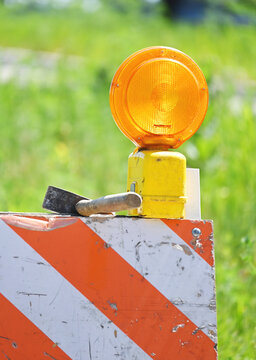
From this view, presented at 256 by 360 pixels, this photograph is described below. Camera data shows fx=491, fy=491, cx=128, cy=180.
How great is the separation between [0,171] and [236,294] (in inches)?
102

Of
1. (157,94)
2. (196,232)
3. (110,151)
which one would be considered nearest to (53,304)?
(196,232)

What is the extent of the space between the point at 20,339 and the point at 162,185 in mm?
673

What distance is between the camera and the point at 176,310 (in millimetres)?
1605

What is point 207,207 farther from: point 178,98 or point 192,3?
point 192,3

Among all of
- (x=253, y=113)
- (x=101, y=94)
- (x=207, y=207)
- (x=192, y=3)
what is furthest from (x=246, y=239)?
(x=192, y=3)

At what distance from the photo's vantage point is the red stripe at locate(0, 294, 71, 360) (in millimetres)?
1529

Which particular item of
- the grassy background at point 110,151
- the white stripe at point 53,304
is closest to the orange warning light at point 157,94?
the white stripe at point 53,304

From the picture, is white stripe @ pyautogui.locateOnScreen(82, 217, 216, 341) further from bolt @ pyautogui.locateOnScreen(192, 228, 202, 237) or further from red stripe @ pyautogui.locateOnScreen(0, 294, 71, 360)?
red stripe @ pyautogui.locateOnScreen(0, 294, 71, 360)

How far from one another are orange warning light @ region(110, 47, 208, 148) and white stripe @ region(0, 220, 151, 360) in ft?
1.88

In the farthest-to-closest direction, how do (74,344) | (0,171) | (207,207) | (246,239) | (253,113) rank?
1. (253,113)
2. (0,171)
3. (207,207)
4. (246,239)
5. (74,344)

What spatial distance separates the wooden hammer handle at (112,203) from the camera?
1525 millimetres

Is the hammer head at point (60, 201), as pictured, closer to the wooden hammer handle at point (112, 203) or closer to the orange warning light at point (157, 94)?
the wooden hammer handle at point (112, 203)

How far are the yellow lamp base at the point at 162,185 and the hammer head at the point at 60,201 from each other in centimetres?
26

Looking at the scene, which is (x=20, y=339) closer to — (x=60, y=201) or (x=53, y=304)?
(x=53, y=304)
